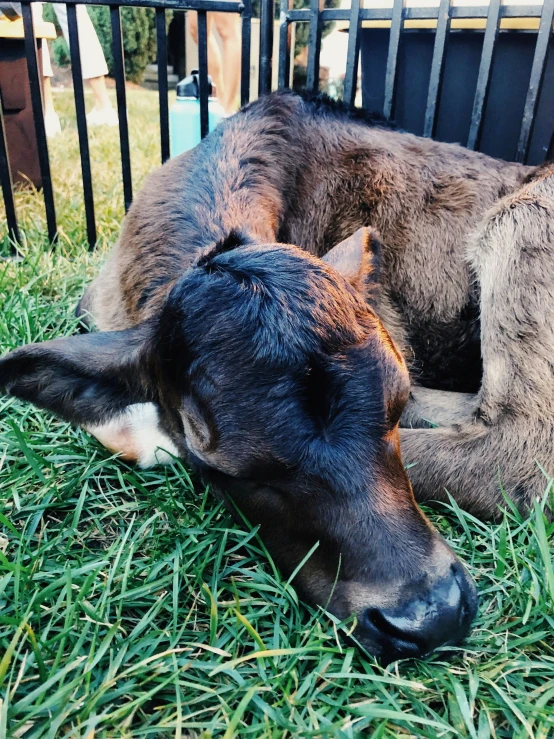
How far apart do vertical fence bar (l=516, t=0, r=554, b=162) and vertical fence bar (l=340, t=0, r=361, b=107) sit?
49.2 inches

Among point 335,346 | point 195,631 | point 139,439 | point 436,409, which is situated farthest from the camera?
point 436,409

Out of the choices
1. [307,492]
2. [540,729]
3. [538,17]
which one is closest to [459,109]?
[538,17]

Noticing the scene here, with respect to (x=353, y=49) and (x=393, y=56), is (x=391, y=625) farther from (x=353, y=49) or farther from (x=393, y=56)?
(x=353, y=49)

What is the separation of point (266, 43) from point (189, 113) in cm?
143

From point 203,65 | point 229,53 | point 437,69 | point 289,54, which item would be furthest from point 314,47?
point 229,53

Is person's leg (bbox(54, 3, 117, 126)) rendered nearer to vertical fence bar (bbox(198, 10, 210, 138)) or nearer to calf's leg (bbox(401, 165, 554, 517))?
vertical fence bar (bbox(198, 10, 210, 138))

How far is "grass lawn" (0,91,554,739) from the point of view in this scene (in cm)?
171

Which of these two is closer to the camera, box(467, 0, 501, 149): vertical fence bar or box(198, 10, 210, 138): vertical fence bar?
box(467, 0, 501, 149): vertical fence bar

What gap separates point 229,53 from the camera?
8859mm

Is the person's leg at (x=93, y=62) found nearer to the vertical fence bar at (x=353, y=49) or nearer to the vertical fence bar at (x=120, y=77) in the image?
the vertical fence bar at (x=120, y=77)

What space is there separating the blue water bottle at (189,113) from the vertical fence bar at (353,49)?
4.77 ft

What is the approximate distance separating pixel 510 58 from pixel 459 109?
494 mm

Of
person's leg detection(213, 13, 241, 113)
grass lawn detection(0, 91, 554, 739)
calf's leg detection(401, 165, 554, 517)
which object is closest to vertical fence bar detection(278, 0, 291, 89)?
calf's leg detection(401, 165, 554, 517)

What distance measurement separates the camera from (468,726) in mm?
1718
